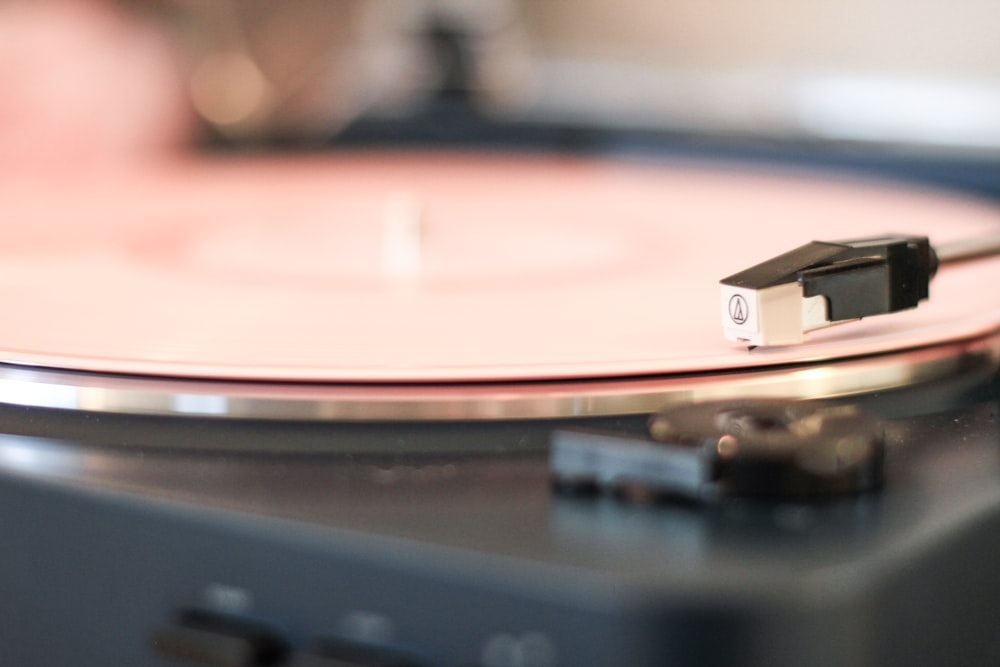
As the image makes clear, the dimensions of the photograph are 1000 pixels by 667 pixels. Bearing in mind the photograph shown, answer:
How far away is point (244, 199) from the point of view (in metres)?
0.85

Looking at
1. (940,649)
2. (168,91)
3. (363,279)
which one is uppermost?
(168,91)

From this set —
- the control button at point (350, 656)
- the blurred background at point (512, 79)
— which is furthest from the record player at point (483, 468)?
the blurred background at point (512, 79)

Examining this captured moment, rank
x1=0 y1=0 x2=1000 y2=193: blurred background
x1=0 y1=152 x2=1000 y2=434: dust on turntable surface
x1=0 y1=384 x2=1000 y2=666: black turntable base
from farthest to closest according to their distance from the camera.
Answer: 1. x1=0 y1=0 x2=1000 y2=193: blurred background
2. x1=0 y1=152 x2=1000 y2=434: dust on turntable surface
3. x1=0 y1=384 x2=1000 y2=666: black turntable base

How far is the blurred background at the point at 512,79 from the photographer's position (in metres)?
0.93

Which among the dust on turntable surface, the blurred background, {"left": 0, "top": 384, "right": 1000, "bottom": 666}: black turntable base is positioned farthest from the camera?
the blurred background

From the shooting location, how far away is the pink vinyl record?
0.42 meters

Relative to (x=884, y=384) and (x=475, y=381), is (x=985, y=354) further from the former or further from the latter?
(x=475, y=381)

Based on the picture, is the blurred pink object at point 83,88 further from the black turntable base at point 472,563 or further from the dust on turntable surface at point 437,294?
the black turntable base at point 472,563

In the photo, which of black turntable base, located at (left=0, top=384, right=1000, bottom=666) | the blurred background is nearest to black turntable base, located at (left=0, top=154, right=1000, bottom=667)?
black turntable base, located at (left=0, top=384, right=1000, bottom=666)

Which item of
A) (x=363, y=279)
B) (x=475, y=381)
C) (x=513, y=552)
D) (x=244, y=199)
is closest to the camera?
(x=513, y=552)

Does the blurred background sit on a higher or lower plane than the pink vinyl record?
higher

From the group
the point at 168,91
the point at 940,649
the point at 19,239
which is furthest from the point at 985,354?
the point at 168,91

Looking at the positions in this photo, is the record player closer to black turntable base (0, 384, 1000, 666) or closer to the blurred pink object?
black turntable base (0, 384, 1000, 666)

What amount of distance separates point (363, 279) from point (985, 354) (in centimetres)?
28
